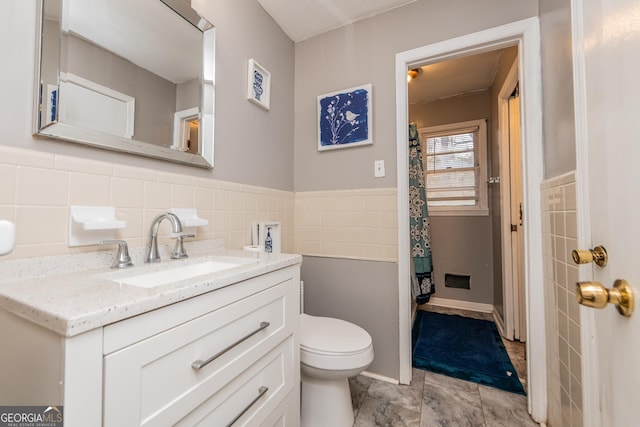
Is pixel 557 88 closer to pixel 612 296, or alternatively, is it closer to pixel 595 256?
pixel 595 256

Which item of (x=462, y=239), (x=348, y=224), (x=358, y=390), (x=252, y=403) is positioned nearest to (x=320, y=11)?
(x=348, y=224)

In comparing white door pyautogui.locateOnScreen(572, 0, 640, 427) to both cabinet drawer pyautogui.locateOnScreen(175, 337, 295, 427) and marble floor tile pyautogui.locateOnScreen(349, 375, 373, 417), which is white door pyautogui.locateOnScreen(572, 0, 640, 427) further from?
marble floor tile pyautogui.locateOnScreen(349, 375, 373, 417)

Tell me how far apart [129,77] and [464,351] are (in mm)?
2533

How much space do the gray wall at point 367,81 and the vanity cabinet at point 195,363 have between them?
758 millimetres

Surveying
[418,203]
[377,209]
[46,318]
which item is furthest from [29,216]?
[418,203]

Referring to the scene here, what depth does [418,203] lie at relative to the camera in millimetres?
2637

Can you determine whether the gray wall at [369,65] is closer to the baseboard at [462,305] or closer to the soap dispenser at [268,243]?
the soap dispenser at [268,243]

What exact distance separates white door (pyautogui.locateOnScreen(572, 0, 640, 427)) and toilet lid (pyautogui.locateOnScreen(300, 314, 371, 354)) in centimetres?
77

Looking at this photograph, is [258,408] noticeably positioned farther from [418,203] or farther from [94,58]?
[418,203]

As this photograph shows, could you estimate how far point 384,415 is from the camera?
133 centimetres

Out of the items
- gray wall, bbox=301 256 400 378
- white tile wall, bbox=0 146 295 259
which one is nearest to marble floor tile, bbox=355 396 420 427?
gray wall, bbox=301 256 400 378

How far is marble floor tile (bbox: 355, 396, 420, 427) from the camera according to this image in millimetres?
1274

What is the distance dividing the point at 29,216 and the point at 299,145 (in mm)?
1476

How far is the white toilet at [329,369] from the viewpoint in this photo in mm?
1147
